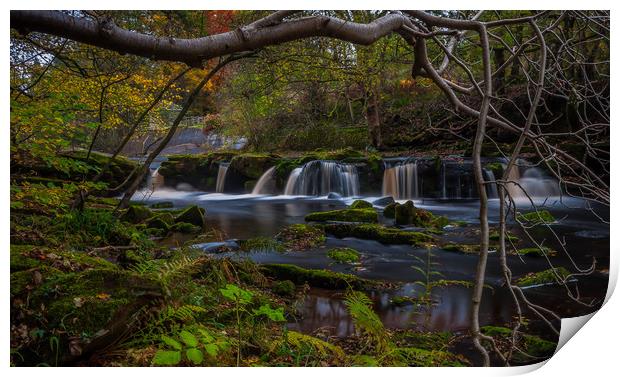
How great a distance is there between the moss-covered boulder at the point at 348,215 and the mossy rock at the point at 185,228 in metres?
1.05

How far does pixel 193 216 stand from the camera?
4176mm

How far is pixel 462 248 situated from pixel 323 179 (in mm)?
1892

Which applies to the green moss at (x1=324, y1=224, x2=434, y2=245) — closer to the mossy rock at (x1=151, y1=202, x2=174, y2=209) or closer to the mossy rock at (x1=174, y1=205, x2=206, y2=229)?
the mossy rock at (x1=174, y1=205, x2=206, y2=229)

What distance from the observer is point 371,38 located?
7.49ft

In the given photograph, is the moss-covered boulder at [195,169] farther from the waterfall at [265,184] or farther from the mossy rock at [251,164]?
the waterfall at [265,184]

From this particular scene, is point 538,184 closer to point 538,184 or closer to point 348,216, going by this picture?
point 538,184

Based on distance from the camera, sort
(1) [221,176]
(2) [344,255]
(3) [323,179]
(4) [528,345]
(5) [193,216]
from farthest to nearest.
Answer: (3) [323,179]
(1) [221,176]
(5) [193,216]
(2) [344,255]
(4) [528,345]

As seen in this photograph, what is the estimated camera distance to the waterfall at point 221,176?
5039 millimetres

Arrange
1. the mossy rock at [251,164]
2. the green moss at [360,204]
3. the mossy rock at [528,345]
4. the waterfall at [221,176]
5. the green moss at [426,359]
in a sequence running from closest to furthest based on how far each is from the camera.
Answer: the green moss at [426,359] < the mossy rock at [528,345] < the green moss at [360,204] < the waterfall at [221,176] < the mossy rock at [251,164]

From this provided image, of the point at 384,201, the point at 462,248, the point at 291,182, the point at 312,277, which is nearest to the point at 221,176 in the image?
the point at 291,182

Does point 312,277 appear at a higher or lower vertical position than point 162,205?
lower

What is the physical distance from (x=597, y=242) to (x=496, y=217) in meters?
1.45

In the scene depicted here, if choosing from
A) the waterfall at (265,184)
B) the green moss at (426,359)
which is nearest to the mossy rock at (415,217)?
the waterfall at (265,184)
